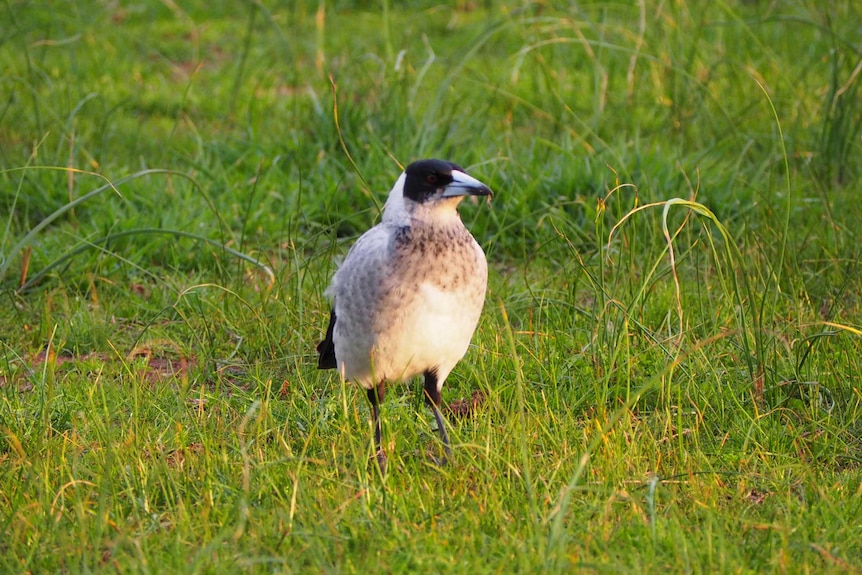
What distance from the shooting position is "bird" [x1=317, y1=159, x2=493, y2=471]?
308cm

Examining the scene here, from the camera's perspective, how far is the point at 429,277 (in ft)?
10.1

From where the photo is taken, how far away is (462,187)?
123 inches

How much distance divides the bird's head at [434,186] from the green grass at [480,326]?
1.46ft

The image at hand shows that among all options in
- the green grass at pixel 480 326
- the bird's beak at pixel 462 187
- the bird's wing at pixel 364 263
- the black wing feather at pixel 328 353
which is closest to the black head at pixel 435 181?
the bird's beak at pixel 462 187

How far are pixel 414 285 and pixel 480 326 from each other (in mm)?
1062

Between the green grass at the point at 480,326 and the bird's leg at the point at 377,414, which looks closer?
the green grass at the point at 480,326

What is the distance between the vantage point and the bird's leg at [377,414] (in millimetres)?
3246

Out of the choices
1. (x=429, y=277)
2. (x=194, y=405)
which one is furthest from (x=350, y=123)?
(x=429, y=277)

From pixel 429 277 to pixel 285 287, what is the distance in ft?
4.34

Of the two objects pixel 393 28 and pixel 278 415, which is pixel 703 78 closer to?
pixel 393 28

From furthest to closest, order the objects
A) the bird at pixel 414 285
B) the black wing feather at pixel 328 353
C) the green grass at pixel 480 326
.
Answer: the black wing feather at pixel 328 353 → the bird at pixel 414 285 → the green grass at pixel 480 326

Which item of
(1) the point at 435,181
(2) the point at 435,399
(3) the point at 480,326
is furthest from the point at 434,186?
(3) the point at 480,326

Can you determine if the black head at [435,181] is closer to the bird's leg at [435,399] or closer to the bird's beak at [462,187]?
the bird's beak at [462,187]

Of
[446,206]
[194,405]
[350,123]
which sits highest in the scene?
[446,206]
